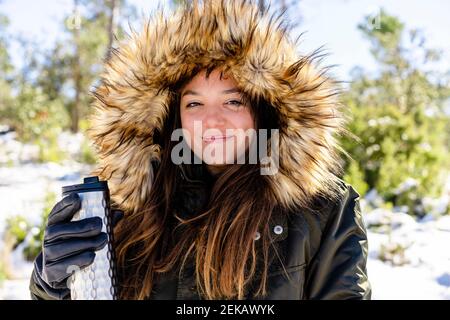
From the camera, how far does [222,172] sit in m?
1.94

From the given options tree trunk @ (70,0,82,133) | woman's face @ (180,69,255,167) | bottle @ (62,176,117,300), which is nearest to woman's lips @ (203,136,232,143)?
woman's face @ (180,69,255,167)

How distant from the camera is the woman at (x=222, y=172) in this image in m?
1.62

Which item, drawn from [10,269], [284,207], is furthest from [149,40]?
[10,269]

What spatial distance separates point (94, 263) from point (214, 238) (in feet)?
1.40

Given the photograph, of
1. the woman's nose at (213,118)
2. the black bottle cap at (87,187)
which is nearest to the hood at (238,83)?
the woman's nose at (213,118)

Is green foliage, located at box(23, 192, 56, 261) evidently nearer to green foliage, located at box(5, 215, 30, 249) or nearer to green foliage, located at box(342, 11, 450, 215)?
green foliage, located at box(5, 215, 30, 249)

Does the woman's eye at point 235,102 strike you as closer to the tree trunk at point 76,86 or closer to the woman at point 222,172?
the woman at point 222,172

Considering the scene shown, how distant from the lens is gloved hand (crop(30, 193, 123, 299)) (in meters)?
1.46

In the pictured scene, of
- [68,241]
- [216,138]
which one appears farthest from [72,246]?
[216,138]

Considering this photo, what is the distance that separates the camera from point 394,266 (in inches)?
163

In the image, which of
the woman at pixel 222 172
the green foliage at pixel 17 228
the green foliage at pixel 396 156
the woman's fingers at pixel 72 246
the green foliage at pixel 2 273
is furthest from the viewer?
the green foliage at pixel 396 156

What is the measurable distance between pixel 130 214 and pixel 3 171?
764 cm

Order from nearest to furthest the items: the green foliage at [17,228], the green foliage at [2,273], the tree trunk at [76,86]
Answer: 1. the green foliage at [2,273]
2. the green foliage at [17,228]
3. the tree trunk at [76,86]

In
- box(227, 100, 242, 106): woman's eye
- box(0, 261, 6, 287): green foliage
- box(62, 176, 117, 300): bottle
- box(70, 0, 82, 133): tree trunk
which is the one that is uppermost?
box(70, 0, 82, 133): tree trunk
